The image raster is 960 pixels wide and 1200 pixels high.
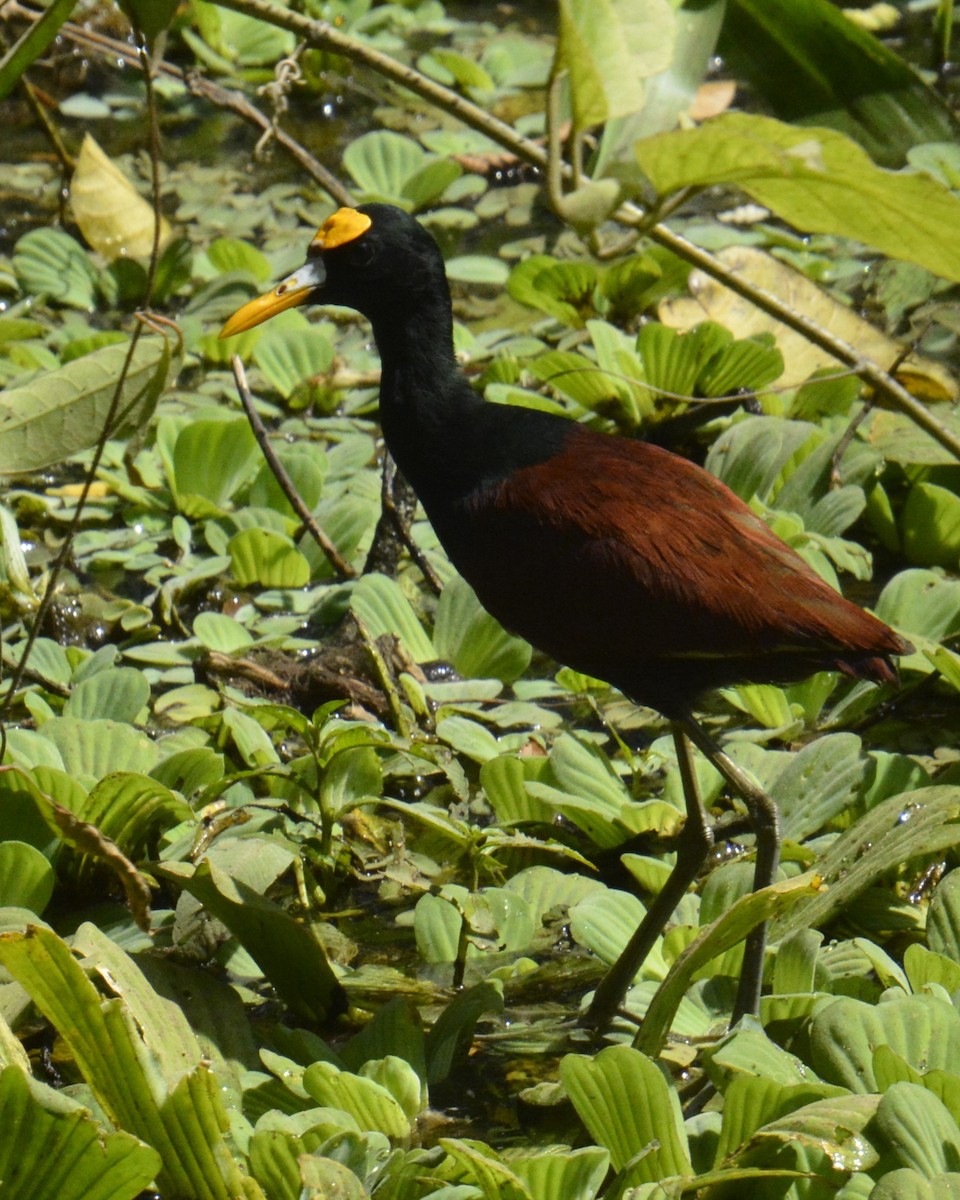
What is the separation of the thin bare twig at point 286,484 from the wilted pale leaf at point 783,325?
1.22 meters

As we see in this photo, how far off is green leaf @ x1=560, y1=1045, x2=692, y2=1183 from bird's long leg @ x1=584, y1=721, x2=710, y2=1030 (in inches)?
16.6

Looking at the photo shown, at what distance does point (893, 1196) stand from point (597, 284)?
2.96 meters

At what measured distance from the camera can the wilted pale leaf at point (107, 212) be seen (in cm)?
466

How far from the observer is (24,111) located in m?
5.44

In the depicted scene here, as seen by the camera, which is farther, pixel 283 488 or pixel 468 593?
pixel 283 488

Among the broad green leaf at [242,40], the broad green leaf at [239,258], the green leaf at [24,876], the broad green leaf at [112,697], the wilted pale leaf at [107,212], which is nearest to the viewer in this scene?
the green leaf at [24,876]

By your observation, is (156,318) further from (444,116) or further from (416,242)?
(444,116)

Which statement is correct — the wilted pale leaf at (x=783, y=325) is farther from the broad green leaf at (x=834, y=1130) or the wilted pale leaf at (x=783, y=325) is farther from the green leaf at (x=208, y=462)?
the broad green leaf at (x=834, y=1130)

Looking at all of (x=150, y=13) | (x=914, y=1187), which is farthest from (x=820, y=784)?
(x=150, y=13)

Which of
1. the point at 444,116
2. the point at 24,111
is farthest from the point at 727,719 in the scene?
the point at 24,111

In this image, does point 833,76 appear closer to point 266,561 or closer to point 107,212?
point 266,561

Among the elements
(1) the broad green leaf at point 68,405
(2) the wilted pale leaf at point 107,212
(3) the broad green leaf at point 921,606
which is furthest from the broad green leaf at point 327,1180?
(2) the wilted pale leaf at point 107,212

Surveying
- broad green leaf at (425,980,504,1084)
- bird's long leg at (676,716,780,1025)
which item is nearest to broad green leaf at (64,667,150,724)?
broad green leaf at (425,980,504,1084)

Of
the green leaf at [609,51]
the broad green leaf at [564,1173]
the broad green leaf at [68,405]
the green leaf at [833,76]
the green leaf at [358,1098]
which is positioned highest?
the green leaf at [609,51]
